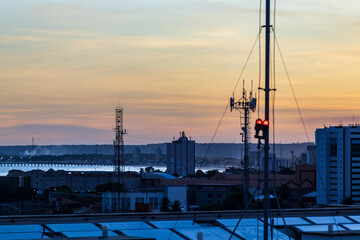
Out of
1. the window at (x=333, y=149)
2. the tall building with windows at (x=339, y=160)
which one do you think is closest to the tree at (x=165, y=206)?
the tall building with windows at (x=339, y=160)

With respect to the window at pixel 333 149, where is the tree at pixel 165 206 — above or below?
below

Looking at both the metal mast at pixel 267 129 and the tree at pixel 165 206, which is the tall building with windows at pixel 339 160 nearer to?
the tree at pixel 165 206

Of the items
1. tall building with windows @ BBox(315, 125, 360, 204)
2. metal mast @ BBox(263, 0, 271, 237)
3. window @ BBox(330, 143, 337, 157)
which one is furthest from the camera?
window @ BBox(330, 143, 337, 157)

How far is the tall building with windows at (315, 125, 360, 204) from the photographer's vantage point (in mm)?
108625

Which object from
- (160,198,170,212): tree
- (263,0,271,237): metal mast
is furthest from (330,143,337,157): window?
(263,0,271,237): metal mast

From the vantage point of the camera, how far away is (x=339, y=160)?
11356 cm

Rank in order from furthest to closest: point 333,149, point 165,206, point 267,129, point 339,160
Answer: point 333,149
point 339,160
point 165,206
point 267,129

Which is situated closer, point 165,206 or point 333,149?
point 165,206

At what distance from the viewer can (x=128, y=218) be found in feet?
53.4

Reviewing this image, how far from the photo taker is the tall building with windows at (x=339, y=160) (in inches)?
4277

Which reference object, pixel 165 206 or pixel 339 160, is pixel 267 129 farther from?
pixel 339 160

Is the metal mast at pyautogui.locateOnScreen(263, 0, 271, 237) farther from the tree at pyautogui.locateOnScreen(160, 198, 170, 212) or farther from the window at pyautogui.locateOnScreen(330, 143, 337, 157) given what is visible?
the window at pyautogui.locateOnScreen(330, 143, 337, 157)

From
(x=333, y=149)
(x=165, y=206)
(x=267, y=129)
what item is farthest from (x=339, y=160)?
(x=267, y=129)

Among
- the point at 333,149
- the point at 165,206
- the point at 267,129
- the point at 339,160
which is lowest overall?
the point at 165,206
